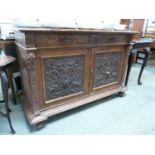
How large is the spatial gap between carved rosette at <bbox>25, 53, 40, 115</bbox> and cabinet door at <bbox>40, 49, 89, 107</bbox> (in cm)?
8

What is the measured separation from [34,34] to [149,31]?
3.46 metres

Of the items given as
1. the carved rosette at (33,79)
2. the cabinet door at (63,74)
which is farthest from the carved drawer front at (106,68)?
the carved rosette at (33,79)

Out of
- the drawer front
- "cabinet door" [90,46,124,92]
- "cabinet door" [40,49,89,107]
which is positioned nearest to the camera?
the drawer front

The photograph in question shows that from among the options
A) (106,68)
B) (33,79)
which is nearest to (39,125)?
(33,79)

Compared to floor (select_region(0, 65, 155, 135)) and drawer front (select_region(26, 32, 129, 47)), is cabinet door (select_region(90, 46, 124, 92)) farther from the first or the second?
floor (select_region(0, 65, 155, 135))

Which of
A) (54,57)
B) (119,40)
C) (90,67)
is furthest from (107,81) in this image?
(54,57)

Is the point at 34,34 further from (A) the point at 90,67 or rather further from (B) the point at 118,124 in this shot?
(B) the point at 118,124

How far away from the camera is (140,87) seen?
7.31ft

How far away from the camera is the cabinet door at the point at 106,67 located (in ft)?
4.91

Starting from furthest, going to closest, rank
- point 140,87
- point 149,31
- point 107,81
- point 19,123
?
1. point 149,31
2. point 140,87
3. point 107,81
4. point 19,123

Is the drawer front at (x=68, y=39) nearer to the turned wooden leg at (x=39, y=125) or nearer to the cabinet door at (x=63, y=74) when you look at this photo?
the cabinet door at (x=63, y=74)

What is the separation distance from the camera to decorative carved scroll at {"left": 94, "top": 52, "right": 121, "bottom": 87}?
1530mm

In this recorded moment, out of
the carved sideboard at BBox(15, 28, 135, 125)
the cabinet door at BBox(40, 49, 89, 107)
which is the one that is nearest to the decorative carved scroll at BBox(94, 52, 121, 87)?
the carved sideboard at BBox(15, 28, 135, 125)

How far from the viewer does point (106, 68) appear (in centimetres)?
162
